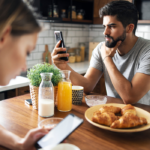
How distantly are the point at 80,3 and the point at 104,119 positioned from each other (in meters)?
2.78

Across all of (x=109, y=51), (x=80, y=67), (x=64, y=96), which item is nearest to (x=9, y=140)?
(x=64, y=96)

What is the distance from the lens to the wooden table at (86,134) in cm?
80

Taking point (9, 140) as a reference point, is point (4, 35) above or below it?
above

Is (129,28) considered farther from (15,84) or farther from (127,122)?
(15,84)

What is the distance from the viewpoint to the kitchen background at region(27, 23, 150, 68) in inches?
118

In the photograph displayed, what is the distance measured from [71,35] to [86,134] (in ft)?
9.09

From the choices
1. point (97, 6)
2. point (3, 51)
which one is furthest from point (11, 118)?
point (97, 6)

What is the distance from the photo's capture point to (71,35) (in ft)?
11.4

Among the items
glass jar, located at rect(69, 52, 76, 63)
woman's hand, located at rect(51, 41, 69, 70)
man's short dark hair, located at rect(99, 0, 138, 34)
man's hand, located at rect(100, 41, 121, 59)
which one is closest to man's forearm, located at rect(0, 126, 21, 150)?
woman's hand, located at rect(51, 41, 69, 70)

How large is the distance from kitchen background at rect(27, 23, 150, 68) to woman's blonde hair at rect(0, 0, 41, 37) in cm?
217

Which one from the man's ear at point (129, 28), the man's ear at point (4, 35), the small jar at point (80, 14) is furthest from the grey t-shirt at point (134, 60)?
the small jar at point (80, 14)

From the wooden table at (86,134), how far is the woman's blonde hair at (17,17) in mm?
506

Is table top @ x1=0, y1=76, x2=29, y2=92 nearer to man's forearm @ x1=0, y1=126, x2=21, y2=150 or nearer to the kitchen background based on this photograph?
the kitchen background

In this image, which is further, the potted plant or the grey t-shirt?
the grey t-shirt
